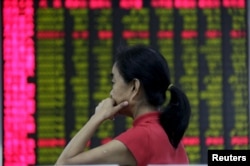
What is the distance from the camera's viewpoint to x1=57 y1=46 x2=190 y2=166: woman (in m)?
1.07

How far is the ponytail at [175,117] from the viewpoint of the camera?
1106 mm

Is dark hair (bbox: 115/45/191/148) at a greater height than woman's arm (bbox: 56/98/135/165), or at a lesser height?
greater

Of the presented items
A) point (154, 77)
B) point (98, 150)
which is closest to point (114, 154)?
point (98, 150)

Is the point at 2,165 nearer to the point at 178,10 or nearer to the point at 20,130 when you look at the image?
the point at 20,130

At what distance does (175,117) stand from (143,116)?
2.3 inches

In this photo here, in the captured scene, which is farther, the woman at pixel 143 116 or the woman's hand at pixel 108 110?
the woman's hand at pixel 108 110

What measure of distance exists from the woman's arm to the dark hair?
0.06m

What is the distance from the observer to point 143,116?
3.66ft

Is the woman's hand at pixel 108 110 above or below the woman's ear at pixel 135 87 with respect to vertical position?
below

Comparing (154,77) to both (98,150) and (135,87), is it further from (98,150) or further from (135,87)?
(98,150)

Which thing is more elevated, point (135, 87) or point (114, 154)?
point (135, 87)

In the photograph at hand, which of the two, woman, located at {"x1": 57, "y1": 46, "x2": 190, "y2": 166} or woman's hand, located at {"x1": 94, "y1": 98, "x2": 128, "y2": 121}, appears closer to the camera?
woman, located at {"x1": 57, "y1": 46, "x2": 190, "y2": 166}

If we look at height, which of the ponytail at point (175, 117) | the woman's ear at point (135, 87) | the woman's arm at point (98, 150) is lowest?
the woman's arm at point (98, 150)

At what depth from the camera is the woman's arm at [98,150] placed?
108cm
